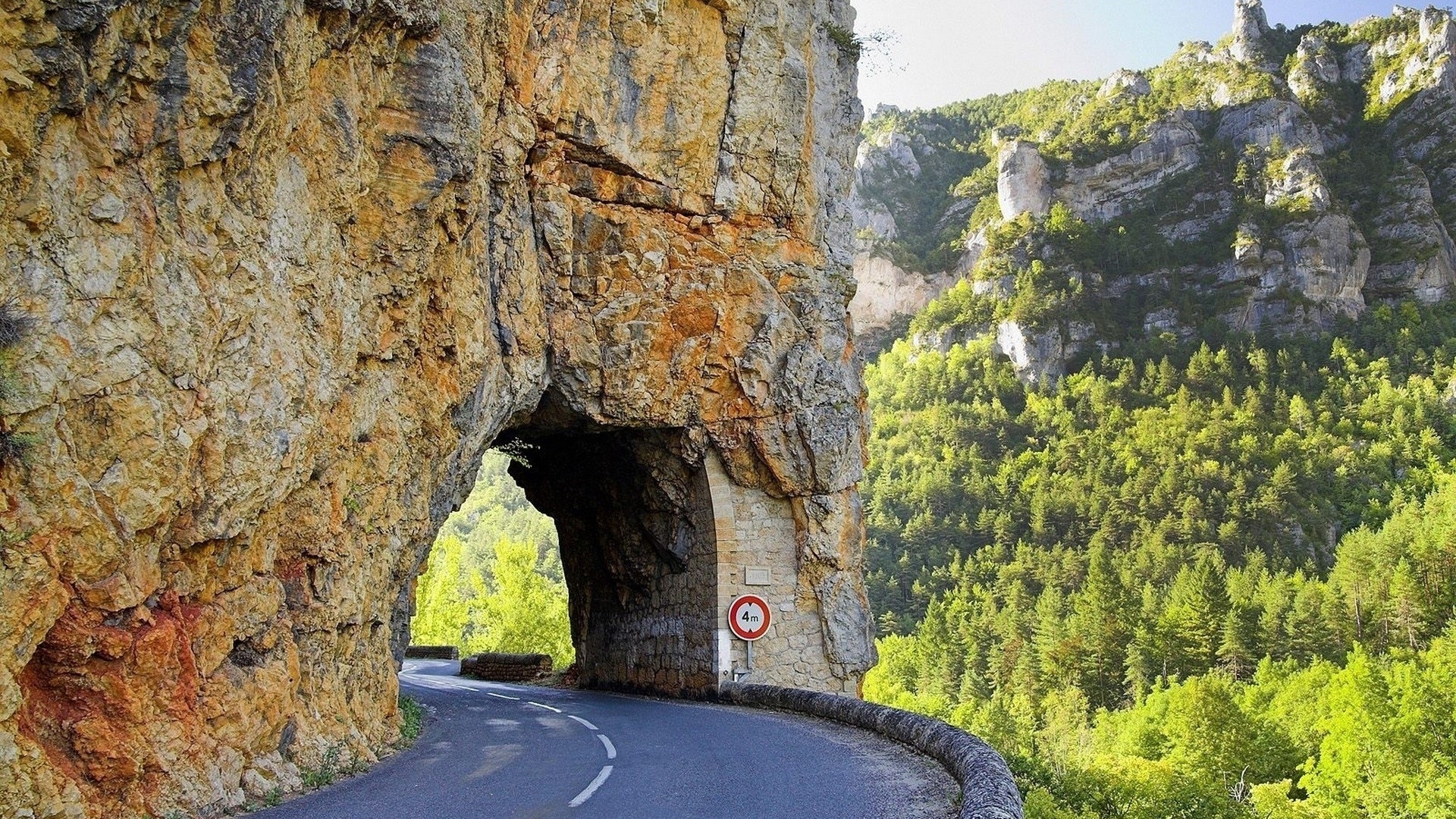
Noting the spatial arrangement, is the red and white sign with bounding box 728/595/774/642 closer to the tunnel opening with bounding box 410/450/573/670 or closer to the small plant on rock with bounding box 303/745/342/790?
the small plant on rock with bounding box 303/745/342/790

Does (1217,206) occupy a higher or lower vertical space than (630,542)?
higher

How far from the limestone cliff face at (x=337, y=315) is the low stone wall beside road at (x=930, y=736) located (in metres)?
4.13

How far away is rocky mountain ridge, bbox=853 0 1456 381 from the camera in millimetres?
117875

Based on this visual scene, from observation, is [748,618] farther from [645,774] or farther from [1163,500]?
[1163,500]

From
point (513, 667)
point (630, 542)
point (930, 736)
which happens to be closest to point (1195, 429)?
point (513, 667)

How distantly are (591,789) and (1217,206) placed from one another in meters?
134

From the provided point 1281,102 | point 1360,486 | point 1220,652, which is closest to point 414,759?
point 1220,652

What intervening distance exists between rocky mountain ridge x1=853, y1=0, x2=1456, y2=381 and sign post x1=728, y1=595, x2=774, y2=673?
110264 millimetres

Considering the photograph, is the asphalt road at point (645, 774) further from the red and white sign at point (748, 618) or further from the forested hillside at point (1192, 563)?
the forested hillside at point (1192, 563)

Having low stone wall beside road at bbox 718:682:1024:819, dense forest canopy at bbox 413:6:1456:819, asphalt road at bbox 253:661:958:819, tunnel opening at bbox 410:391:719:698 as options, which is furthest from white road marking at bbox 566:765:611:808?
tunnel opening at bbox 410:391:719:698

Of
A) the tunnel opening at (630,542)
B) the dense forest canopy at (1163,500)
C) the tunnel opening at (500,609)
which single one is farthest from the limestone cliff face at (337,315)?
the tunnel opening at (500,609)

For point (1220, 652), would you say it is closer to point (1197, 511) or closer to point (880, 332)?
point (1197, 511)

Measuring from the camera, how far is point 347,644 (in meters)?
12.1

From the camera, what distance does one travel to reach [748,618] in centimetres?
1892
